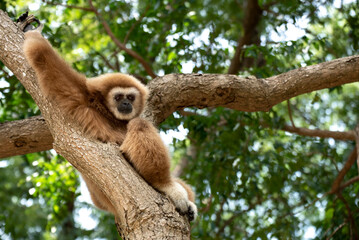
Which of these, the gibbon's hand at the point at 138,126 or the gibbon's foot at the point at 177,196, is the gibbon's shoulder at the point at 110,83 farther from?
the gibbon's foot at the point at 177,196

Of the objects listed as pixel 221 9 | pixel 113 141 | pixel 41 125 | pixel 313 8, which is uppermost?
pixel 221 9

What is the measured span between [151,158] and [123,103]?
108 cm

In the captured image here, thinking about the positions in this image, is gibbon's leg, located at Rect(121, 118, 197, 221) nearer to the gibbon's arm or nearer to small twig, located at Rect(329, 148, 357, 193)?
the gibbon's arm

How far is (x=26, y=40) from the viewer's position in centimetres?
398

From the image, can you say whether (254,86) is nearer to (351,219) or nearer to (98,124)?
(98,124)

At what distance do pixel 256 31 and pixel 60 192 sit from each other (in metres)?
5.37

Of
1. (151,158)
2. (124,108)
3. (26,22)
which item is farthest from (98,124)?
(26,22)

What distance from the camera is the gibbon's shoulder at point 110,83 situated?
14.9 ft

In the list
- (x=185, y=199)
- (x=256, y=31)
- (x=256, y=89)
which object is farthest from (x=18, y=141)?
(x=256, y=31)

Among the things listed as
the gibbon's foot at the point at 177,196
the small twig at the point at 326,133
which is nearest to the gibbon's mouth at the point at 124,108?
the gibbon's foot at the point at 177,196

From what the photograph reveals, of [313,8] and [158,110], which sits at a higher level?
[313,8]

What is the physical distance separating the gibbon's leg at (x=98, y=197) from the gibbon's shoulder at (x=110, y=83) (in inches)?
40.6

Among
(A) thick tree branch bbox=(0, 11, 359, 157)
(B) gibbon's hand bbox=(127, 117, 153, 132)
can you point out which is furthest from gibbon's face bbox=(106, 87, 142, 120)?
(B) gibbon's hand bbox=(127, 117, 153, 132)

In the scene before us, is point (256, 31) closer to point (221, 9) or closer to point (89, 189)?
point (221, 9)
